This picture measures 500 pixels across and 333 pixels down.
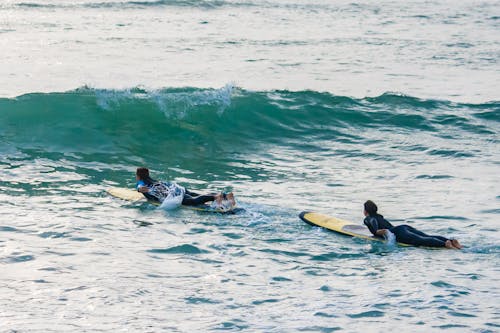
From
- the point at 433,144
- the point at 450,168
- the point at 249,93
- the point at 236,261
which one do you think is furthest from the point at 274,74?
the point at 236,261

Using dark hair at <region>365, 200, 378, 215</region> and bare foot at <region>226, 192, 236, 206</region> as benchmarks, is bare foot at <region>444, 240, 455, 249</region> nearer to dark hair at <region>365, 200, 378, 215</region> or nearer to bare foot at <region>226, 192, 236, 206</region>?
dark hair at <region>365, 200, 378, 215</region>

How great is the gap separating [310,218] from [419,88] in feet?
57.7

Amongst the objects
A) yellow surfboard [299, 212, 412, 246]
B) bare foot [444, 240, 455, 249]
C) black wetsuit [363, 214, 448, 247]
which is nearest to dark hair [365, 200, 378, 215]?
black wetsuit [363, 214, 448, 247]

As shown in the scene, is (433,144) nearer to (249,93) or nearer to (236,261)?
(249,93)

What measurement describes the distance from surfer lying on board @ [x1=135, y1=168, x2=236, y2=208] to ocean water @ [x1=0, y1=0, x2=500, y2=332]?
0.33m

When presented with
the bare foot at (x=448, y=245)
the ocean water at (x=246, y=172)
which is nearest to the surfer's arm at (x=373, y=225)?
the ocean water at (x=246, y=172)

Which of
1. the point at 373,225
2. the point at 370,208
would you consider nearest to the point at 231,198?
the point at 370,208

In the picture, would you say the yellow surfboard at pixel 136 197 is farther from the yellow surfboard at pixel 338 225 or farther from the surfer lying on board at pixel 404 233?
the surfer lying on board at pixel 404 233

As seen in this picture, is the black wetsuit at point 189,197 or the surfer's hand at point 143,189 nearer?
the black wetsuit at point 189,197

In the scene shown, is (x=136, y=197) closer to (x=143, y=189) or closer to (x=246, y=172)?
(x=143, y=189)

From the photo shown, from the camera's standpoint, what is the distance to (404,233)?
14.0 m

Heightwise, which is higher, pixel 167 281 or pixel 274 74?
pixel 274 74

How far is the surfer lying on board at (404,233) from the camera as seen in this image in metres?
13.6

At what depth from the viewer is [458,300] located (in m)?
11.2
